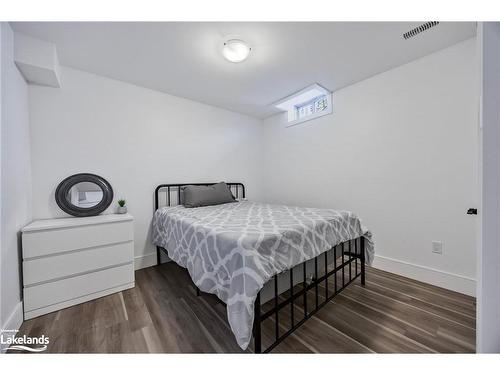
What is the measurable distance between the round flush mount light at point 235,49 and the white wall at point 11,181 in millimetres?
1547

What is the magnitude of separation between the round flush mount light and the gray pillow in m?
1.55

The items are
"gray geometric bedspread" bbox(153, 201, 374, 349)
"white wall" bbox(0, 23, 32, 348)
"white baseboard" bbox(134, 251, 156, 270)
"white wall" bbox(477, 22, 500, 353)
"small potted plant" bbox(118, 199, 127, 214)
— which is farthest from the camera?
"white baseboard" bbox(134, 251, 156, 270)

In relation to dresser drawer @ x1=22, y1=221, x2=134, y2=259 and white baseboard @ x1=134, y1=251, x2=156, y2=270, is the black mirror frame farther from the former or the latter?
white baseboard @ x1=134, y1=251, x2=156, y2=270

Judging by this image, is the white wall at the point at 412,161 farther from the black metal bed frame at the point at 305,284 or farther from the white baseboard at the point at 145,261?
the white baseboard at the point at 145,261

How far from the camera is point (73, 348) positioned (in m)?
1.20

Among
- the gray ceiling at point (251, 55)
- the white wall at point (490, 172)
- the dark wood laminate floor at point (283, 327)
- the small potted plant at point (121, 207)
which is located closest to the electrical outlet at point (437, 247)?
the dark wood laminate floor at point (283, 327)

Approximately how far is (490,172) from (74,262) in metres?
2.70

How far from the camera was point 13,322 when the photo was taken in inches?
52.3

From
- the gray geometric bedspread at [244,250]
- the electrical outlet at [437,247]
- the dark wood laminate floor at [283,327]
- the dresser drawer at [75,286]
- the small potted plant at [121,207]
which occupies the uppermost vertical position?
the small potted plant at [121,207]

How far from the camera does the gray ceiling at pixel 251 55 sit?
1.57 metres

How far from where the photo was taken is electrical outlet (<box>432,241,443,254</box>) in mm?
1929

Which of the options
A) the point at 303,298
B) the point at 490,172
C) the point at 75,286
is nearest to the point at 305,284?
the point at 303,298

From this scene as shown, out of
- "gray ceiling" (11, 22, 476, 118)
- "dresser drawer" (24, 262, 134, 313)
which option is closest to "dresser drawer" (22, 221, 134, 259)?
"dresser drawer" (24, 262, 134, 313)
